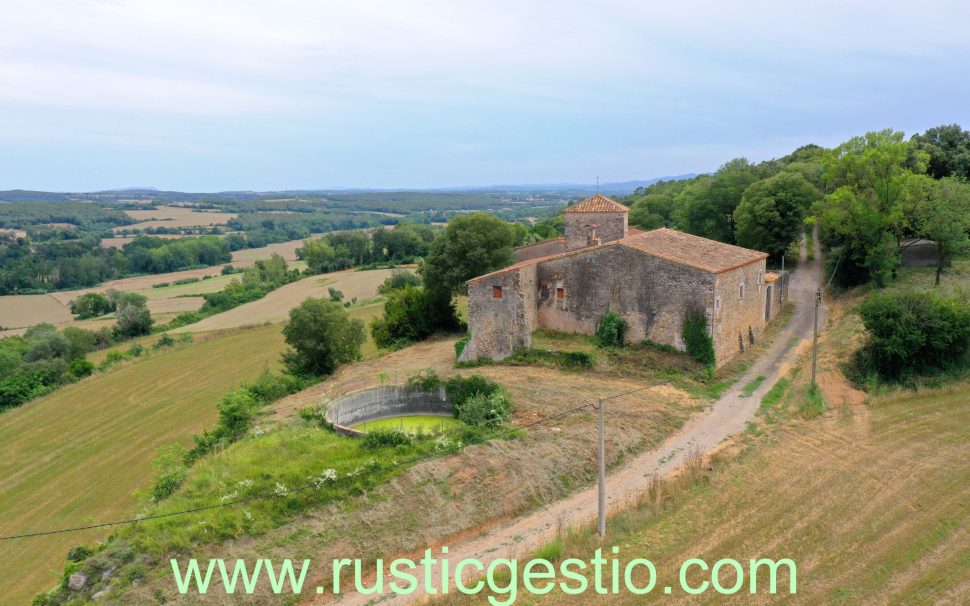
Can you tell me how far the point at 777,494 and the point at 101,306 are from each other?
249 ft

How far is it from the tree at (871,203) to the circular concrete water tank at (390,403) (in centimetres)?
2269

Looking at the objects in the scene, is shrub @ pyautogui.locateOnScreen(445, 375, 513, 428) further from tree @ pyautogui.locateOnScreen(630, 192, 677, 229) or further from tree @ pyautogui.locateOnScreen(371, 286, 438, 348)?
tree @ pyautogui.locateOnScreen(630, 192, 677, 229)

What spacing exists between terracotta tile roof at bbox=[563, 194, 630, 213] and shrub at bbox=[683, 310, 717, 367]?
8.07 metres

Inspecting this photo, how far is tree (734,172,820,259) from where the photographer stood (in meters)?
38.9

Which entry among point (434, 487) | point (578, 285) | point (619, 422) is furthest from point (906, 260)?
point (434, 487)

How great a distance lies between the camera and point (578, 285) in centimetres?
2903

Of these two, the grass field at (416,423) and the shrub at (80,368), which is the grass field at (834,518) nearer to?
the grass field at (416,423)

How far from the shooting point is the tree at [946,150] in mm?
40156

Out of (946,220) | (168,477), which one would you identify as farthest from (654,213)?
(168,477)

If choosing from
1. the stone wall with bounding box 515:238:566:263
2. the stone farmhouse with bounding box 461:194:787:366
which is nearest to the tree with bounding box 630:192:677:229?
the stone wall with bounding box 515:238:566:263

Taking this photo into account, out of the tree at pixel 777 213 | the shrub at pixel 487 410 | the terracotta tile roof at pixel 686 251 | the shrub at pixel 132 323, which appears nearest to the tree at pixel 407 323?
the terracotta tile roof at pixel 686 251

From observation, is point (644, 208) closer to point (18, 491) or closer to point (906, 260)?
point (906, 260)

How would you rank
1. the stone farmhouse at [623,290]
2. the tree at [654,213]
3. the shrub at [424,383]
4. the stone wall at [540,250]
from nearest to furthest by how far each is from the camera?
the shrub at [424,383]
the stone farmhouse at [623,290]
the stone wall at [540,250]
the tree at [654,213]

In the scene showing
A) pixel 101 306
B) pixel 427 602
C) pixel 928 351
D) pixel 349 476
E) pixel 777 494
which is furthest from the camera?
pixel 101 306
